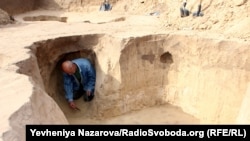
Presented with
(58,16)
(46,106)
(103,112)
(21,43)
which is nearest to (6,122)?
(46,106)

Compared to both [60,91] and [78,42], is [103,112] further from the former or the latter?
[78,42]

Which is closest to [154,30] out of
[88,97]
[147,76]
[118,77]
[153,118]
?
[147,76]

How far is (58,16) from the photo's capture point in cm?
→ 1170

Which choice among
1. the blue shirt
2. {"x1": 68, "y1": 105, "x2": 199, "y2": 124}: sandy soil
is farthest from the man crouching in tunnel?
{"x1": 68, "y1": 105, "x2": 199, "y2": 124}: sandy soil

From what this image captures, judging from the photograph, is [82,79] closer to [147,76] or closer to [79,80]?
[79,80]

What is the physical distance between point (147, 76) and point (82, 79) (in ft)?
4.50

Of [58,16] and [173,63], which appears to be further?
[58,16]

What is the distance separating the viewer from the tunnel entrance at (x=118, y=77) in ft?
21.6

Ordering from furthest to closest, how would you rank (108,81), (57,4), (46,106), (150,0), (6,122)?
1. (57,4)
2. (150,0)
3. (108,81)
4. (46,106)
5. (6,122)

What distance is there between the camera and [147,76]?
271 inches

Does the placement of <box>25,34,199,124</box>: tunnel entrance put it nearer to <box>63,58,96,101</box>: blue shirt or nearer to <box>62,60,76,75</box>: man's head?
<box>63,58,96,101</box>: blue shirt

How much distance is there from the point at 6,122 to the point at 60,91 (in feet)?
12.7

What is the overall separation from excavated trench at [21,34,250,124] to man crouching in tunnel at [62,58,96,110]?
179 millimetres

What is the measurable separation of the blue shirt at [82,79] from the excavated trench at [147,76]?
193 mm
